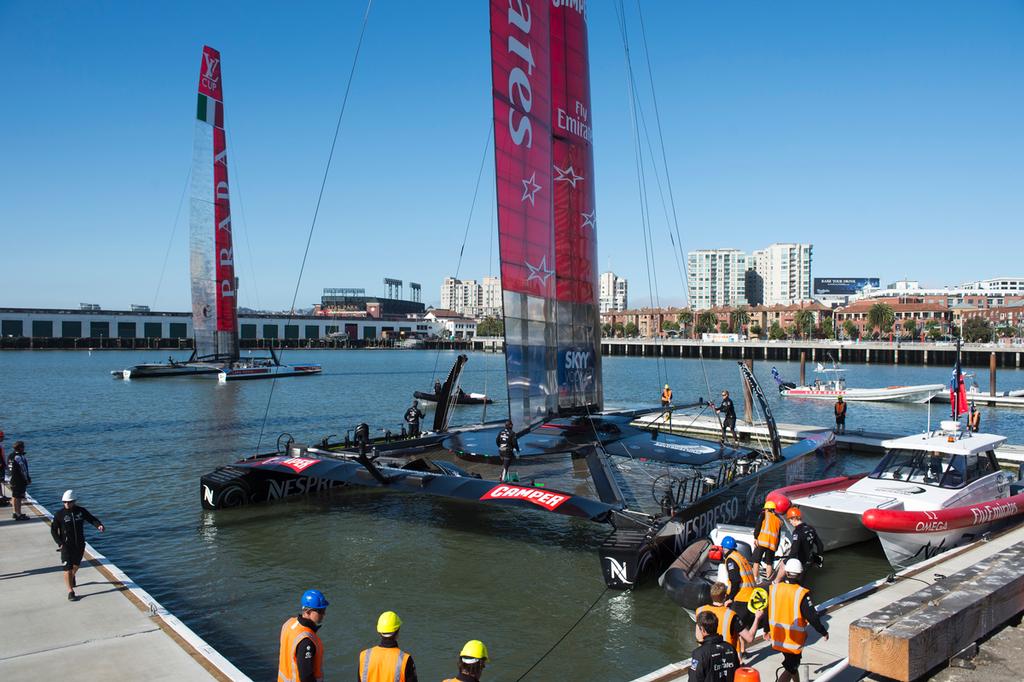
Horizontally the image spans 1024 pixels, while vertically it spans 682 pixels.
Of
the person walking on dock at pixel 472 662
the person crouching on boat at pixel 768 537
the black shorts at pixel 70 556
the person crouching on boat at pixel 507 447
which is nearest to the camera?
the person walking on dock at pixel 472 662

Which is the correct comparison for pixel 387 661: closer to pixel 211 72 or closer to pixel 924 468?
pixel 924 468

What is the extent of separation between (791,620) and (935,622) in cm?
130

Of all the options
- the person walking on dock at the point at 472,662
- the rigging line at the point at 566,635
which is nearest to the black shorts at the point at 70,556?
the rigging line at the point at 566,635

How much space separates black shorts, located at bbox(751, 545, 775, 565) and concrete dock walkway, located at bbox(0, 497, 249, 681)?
5.97 meters

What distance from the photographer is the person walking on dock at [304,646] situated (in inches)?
195

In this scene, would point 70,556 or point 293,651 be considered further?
point 70,556

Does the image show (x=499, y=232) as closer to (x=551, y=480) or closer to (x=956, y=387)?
(x=551, y=480)

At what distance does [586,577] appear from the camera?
37.7ft

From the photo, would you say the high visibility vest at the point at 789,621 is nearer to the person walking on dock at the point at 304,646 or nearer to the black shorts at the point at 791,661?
the black shorts at the point at 791,661

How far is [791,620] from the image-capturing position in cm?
627

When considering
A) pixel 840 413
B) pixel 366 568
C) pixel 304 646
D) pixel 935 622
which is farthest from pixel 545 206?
pixel 840 413

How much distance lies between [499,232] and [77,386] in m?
46.8

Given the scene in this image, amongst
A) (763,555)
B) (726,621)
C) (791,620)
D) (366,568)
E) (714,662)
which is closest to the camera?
(714,662)

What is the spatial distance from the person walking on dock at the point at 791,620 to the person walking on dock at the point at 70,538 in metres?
7.76
